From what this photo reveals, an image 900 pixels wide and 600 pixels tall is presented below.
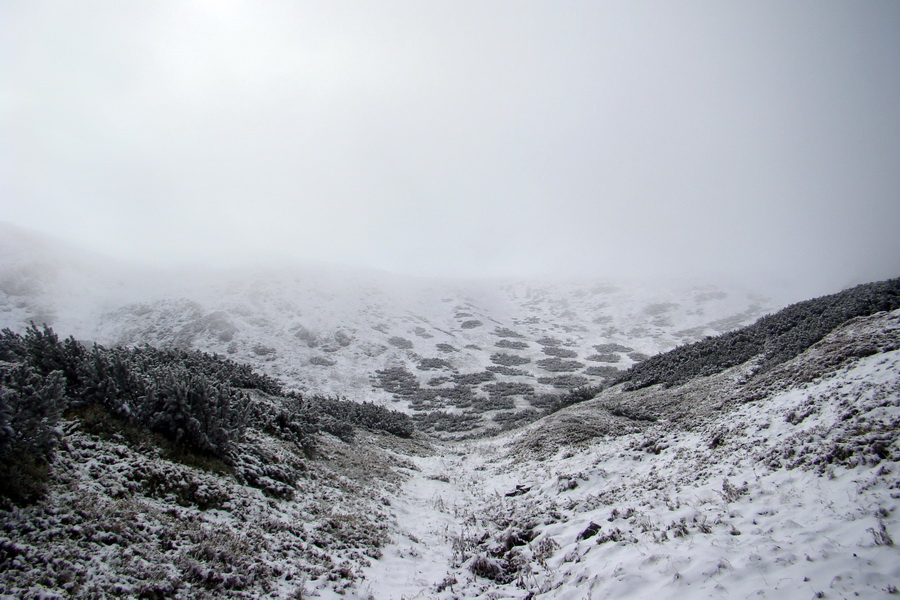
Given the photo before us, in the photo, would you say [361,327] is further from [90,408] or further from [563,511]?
[563,511]

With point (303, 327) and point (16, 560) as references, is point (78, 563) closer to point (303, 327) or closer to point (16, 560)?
point (16, 560)

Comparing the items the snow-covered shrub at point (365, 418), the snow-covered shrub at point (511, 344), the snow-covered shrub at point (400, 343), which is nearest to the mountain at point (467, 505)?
the snow-covered shrub at point (365, 418)

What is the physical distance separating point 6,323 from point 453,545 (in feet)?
204

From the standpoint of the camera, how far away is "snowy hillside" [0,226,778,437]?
46.9 meters

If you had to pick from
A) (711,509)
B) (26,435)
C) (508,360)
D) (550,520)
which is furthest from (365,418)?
(508,360)

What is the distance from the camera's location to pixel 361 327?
6712cm

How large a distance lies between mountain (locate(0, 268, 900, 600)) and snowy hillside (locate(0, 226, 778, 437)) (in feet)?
70.8

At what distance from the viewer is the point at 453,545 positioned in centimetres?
993

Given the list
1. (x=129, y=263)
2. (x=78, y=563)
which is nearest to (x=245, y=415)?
(x=78, y=563)

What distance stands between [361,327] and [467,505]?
5591 centimetres

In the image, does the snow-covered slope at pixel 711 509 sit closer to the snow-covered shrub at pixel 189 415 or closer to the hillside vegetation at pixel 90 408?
the snow-covered shrub at pixel 189 415

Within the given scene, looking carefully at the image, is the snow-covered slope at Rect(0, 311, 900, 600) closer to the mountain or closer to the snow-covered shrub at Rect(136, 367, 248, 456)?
the mountain

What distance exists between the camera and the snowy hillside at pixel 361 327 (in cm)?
4688

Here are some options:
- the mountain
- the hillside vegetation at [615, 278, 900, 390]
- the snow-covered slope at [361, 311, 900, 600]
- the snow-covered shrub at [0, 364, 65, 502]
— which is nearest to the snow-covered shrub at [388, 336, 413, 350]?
the hillside vegetation at [615, 278, 900, 390]
